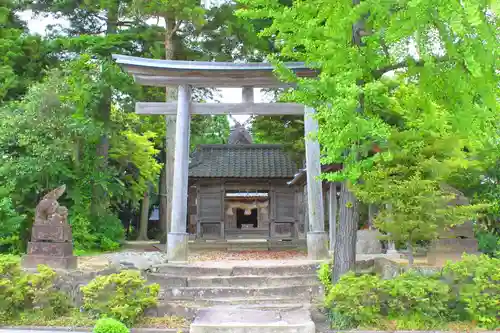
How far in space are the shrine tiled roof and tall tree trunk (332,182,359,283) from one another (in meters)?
12.2

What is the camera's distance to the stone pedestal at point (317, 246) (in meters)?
12.2

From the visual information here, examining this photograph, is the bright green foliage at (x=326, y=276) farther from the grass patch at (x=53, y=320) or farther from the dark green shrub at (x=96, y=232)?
the dark green shrub at (x=96, y=232)

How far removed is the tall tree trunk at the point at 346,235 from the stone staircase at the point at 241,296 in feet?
3.31

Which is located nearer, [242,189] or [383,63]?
[383,63]

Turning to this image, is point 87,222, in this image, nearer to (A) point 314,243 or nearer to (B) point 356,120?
(A) point 314,243

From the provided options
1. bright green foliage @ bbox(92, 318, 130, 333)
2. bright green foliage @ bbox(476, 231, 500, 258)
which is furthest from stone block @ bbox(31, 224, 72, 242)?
bright green foliage @ bbox(476, 231, 500, 258)

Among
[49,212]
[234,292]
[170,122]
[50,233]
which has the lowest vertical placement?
[234,292]

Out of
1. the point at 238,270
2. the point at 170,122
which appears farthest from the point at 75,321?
the point at 170,122

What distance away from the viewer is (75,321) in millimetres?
8008

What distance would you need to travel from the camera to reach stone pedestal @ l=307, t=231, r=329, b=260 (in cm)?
1216

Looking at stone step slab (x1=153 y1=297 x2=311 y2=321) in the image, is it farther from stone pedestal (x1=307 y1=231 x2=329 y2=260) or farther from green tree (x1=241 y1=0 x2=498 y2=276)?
stone pedestal (x1=307 y1=231 x2=329 y2=260)

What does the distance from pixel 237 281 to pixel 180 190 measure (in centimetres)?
341

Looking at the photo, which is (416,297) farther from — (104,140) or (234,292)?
(104,140)

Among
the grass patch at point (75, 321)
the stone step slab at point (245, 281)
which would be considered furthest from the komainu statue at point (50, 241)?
the stone step slab at point (245, 281)
